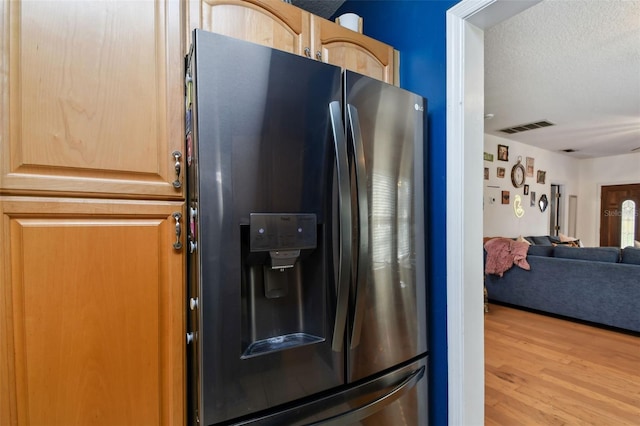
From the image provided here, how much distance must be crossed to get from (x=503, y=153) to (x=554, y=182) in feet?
7.32

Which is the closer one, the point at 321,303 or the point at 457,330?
the point at 321,303

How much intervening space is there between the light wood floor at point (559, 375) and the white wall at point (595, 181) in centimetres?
497

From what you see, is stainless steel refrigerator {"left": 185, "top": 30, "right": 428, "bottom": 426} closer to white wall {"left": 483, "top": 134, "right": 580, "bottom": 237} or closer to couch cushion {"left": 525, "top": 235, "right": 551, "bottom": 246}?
white wall {"left": 483, "top": 134, "right": 580, "bottom": 237}

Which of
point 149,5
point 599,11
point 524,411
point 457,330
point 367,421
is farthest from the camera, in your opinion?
point 599,11

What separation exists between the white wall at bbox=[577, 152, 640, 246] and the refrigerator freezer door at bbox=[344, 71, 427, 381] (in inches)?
316

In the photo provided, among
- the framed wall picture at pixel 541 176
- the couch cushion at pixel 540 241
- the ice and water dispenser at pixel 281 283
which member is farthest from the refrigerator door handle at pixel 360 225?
the framed wall picture at pixel 541 176

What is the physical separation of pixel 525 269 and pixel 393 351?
11.2ft

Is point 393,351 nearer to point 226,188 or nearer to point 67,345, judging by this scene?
point 226,188

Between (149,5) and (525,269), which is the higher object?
(149,5)

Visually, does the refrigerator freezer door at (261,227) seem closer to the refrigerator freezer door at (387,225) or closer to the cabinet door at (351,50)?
the refrigerator freezer door at (387,225)

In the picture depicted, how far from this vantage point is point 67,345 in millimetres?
778

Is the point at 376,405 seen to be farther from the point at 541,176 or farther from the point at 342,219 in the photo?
the point at 541,176

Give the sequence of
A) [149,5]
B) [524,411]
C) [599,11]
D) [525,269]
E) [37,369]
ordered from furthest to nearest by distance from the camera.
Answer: [525,269]
[599,11]
[524,411]
[149,5]
[37,369]

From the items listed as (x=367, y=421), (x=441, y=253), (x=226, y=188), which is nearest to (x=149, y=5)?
(x=226, y=188)
